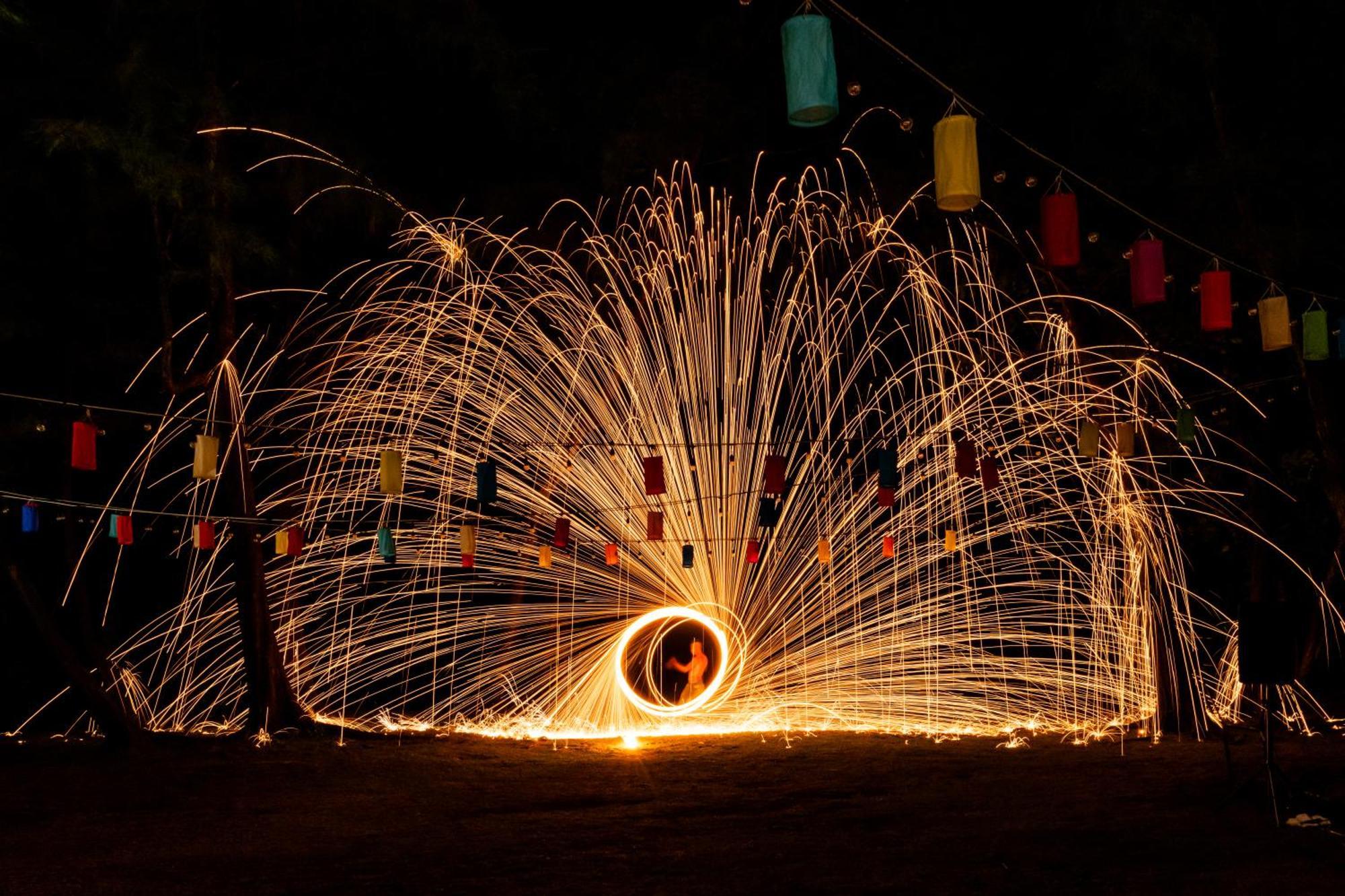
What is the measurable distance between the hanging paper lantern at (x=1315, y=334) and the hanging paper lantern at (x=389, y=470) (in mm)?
6479

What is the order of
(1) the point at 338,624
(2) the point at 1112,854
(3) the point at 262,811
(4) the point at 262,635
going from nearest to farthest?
(2) the point at 1112,854 → (3) the point at 262,811 → (4) the point at 262,635 → (1) the point at 338,624

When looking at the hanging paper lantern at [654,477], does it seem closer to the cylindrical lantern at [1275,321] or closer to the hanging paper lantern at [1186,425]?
the hanging paper lantern at [1186,425]

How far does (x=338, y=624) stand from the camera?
Result: 17.9m

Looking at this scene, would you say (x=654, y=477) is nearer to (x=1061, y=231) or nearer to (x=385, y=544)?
(x=385, y=544)

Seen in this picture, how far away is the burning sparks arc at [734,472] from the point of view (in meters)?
12.1

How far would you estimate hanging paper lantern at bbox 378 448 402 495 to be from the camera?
10.5m

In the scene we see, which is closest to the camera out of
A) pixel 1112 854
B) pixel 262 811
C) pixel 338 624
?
pixel 1112 854

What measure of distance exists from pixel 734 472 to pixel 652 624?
192 cm

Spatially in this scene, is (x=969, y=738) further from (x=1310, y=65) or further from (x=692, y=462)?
(x=1310, y=65)

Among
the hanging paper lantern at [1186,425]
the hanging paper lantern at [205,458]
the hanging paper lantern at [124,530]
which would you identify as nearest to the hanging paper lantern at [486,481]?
the hanging paper lantern at [205,458]

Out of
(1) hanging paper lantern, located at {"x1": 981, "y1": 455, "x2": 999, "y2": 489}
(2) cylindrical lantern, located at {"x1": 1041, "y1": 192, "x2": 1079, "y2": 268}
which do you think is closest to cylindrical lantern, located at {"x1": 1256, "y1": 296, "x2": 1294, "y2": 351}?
(1) hanging paper lantern, located at {"x1": 981, "y1": 455, "x2": 999, "y2": 489}

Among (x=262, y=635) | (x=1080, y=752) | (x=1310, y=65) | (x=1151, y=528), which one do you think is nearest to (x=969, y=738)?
(x=1080, y=752)

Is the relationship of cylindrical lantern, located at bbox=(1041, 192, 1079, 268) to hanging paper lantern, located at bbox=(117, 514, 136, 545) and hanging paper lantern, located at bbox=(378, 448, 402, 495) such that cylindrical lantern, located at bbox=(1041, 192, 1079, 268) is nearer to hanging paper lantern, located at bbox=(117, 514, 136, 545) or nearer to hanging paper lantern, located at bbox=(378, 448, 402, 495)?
hanging paper lantern, located at bbox=(378, 448, 402, 495)

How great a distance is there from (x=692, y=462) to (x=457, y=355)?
246 centimetres
